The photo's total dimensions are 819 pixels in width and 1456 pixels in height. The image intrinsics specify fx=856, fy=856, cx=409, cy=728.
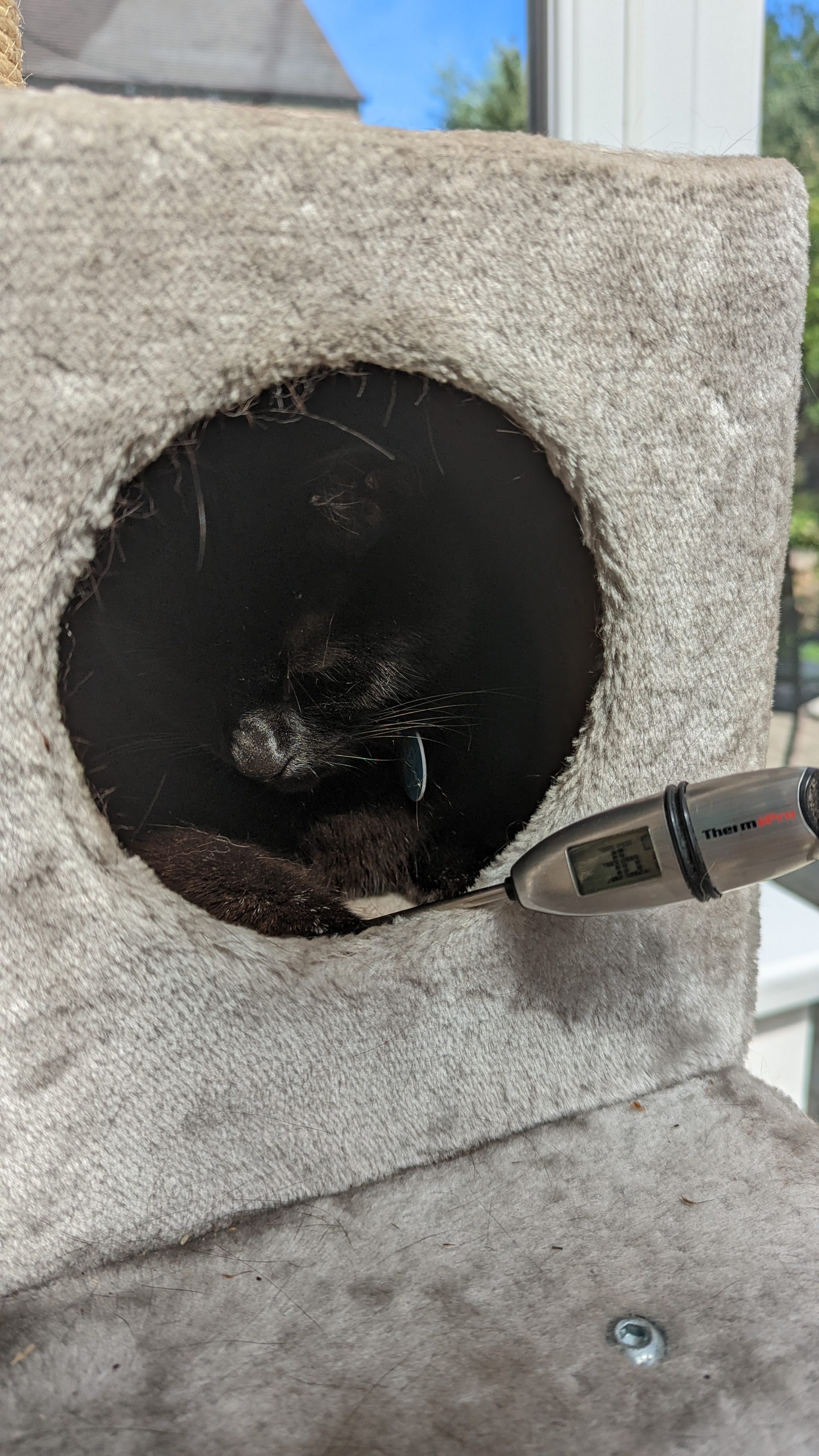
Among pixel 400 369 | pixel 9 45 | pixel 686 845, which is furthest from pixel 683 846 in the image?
pixel 9 45

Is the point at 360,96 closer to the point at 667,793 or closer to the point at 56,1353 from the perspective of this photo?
the point at 667,793

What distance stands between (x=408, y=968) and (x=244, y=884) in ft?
0.42

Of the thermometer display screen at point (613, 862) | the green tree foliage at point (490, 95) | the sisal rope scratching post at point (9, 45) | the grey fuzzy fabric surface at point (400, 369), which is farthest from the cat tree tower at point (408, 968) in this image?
the green tree foliage at point (490, 95)

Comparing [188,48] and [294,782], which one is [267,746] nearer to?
[294,782]

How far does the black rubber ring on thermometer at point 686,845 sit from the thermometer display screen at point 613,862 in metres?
0.01

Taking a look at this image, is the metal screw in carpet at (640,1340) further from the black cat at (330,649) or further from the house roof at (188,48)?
the house roof at (188,48)

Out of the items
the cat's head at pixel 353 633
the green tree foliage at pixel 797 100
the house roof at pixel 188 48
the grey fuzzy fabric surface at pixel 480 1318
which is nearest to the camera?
the grey fuzzy fabric surface at pixel 480 1318

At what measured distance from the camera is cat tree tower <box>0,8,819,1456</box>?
0.43 metres

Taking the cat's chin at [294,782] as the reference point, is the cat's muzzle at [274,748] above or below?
above

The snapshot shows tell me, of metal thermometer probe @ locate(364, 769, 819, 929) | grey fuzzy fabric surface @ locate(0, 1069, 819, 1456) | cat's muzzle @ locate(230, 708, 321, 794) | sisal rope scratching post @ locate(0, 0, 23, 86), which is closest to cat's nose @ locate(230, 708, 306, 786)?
cat's muzzle @ locate(230, 708, 321, 794)

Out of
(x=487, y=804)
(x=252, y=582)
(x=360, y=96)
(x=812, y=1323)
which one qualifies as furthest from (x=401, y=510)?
(x=360, y=96)

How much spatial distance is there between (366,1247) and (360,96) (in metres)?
1.03

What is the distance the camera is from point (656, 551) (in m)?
0.58

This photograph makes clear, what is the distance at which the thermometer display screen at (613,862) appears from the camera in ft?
1.59
